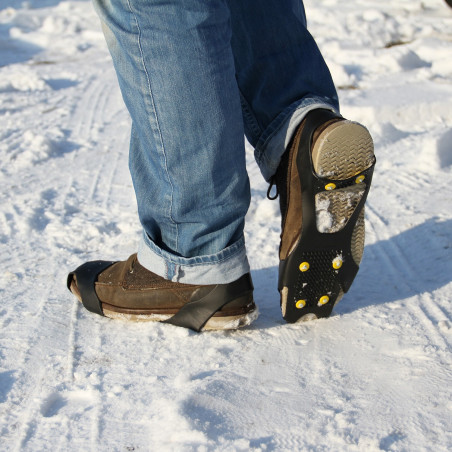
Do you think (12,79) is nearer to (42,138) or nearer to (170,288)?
(42,138)

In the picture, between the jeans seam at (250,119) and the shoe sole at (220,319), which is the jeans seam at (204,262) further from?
the jeans seam at (250,119)

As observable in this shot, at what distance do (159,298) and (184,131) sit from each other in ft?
1.37

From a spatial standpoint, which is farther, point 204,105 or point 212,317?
point 212,317

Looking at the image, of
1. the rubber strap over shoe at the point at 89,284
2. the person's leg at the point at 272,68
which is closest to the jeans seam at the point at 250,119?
the person's leg at the point at 272,68

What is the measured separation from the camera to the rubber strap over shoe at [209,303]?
141cm

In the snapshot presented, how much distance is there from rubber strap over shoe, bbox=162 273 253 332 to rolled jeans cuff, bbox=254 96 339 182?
27cm

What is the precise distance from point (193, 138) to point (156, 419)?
531mm

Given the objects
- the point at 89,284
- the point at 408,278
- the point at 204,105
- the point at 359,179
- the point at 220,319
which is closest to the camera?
the point at 204,105

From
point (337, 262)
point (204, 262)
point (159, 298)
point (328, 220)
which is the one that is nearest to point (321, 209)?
point (328, 220)

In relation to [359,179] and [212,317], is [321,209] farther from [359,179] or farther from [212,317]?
[212,317]

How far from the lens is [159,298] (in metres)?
1.47

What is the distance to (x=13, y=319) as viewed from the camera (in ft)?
5.05

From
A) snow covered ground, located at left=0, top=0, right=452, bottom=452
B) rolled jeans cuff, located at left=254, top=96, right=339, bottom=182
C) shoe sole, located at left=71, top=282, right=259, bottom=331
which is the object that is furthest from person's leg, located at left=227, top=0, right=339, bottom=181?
snow covered ground, located at left=0, top=0, right=452, bottom=452

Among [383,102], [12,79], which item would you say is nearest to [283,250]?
[383,102]
